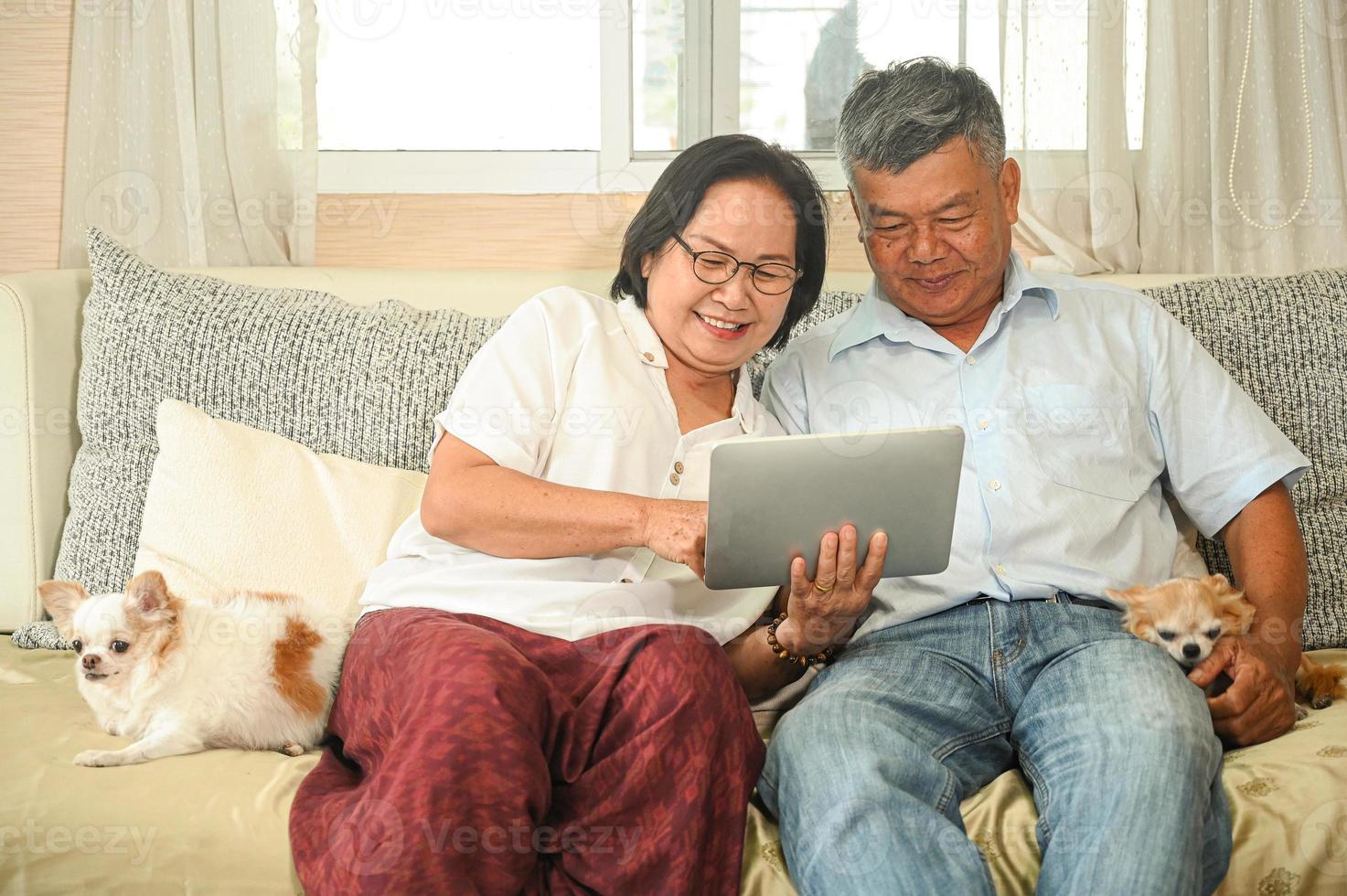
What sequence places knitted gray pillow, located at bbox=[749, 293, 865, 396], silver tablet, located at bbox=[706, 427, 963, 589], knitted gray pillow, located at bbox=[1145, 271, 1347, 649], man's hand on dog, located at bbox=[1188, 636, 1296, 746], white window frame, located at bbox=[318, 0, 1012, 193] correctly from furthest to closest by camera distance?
white window frame, located at bbox=[318, 0, 1012, 193] → knitted gray pillow, located at bbox=[749, 293, 865, 396] → knitted gray pillow, located at bbox=[1145, 271, 1347, 649] → man's hand on dog, located at bbox=[1188, 636, 1296, 746] → silver tablet, located at bbox=[706, 427, 963, 589]

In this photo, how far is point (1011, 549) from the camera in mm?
1488

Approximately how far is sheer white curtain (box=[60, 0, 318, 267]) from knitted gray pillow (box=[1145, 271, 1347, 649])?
1.73 meters

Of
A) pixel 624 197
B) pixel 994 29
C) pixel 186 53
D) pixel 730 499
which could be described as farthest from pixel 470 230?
pixel 730 499

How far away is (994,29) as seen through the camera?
2346mm

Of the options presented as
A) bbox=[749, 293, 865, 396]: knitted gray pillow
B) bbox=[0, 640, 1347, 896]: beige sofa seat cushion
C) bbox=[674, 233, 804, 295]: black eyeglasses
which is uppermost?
bbox=[674, 233, 804, 295]: black eyeglasses

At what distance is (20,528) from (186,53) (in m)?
1.05

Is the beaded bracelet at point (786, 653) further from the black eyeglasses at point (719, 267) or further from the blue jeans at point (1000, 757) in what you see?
the black eyeglasses at point (719, 267)

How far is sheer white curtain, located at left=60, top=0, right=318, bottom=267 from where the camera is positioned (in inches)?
88.1

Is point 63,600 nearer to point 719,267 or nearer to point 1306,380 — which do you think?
point 719,267

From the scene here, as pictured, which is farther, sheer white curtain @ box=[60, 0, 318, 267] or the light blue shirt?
sheer white curtain @ box=[60, 0, 318, 267]

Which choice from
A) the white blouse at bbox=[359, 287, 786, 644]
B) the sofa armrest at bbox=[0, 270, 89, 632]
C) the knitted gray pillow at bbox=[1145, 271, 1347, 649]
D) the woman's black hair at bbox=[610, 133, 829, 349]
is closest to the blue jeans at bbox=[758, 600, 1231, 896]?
the white blouse at bbox=[359, 287, 786, 644]

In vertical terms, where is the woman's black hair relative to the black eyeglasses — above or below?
above

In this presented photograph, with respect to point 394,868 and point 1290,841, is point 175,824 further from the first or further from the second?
point 1290,841

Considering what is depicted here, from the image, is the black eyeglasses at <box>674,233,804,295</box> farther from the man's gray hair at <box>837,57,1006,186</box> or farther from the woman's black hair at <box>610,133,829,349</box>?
the man's gray hair at <box>837,57,1006,186</box>
